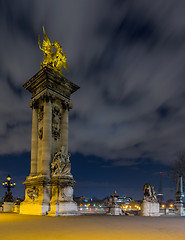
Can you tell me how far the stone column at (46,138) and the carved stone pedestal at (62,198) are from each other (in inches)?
57.7

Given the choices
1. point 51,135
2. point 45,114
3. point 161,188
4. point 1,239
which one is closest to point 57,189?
point 51,135

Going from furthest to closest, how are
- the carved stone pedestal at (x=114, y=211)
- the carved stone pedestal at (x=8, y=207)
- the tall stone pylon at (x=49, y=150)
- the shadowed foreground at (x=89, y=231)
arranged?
the carved stone pedestal at (x=8, y=207) → the carved stone pedestal at (x=114, y=211) → the tall stone pylon at (x=49, y=150) → the shadowed foreground at (x=89, y=231)

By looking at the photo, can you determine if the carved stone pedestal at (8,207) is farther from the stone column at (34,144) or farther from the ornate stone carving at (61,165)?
the ornate stone carving at (61,165)

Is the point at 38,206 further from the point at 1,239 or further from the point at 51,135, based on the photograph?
the point at 1,239

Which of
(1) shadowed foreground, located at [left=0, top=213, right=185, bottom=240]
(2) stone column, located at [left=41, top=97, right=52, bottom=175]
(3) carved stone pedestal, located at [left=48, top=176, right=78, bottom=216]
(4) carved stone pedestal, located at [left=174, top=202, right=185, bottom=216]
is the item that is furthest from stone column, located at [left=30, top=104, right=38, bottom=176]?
(4) carved stone pedestal, located at [left=174, top=202, right=185, bottom=216]

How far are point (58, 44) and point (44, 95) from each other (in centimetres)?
682

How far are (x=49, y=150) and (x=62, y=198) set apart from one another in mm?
4633

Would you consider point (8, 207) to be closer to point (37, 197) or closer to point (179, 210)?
point (37, 197)

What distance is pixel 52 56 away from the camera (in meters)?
27.0

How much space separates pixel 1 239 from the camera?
7.95 m

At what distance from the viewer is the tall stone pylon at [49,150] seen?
20938 mm

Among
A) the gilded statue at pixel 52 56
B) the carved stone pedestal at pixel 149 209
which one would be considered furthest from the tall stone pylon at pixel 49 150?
the carved stone pedestal at pixel 149 209

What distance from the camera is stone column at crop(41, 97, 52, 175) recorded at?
22.5 metres

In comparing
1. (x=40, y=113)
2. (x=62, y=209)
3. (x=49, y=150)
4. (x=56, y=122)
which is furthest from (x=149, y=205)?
(x=40, y=113)
